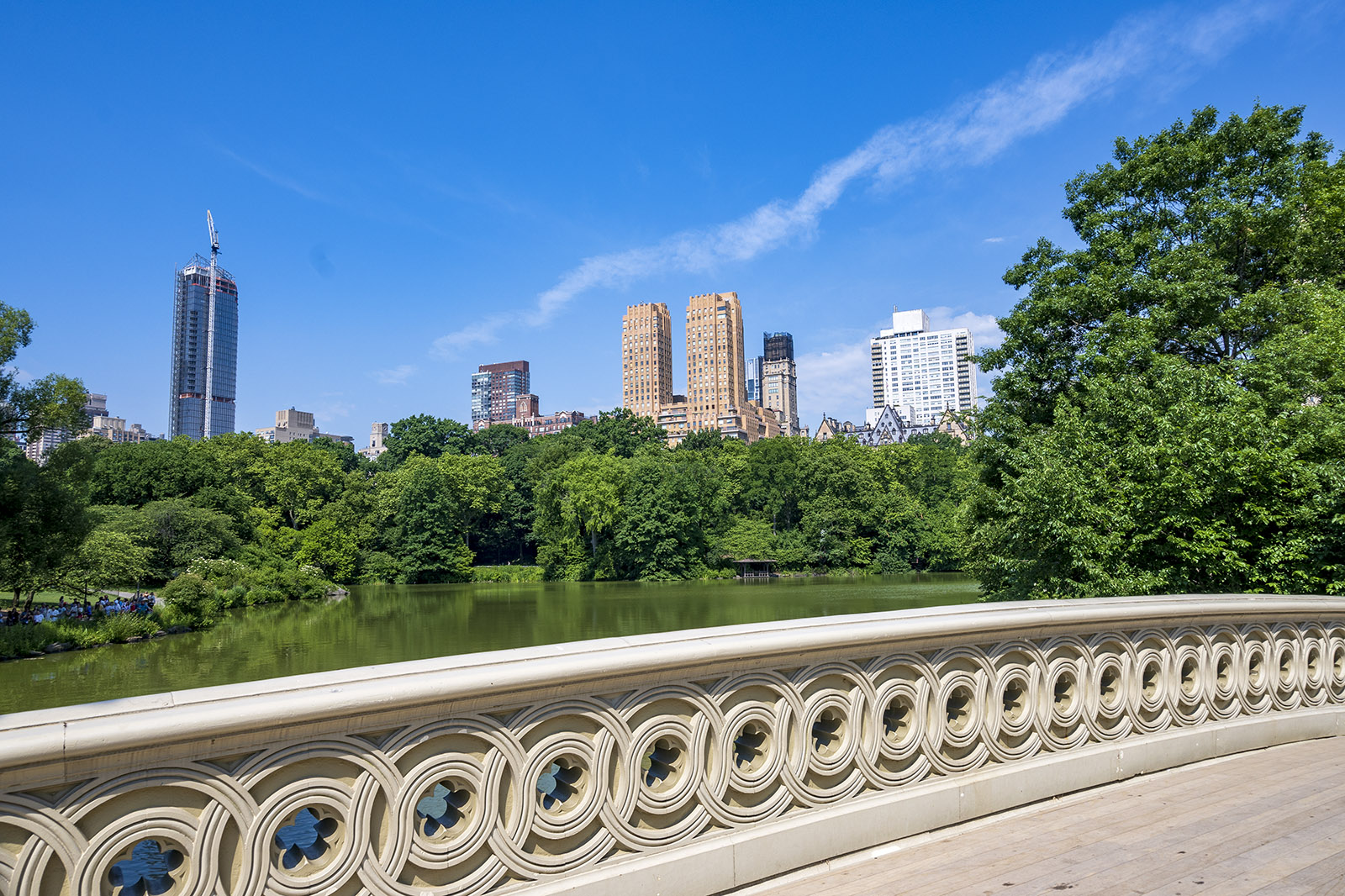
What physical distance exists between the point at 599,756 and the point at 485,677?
0.54m

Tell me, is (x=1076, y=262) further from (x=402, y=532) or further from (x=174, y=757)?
(x=402, y=532)

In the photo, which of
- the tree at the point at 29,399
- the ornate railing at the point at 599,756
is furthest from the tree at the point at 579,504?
the ornate railing at the point at 599,756

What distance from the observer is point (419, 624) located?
3306cm

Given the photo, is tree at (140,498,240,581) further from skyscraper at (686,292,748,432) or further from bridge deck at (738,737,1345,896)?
skyscraper at (686,292,748,432)

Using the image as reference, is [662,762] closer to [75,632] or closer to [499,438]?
[75,632]

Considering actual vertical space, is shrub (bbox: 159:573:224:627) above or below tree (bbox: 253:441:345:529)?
below

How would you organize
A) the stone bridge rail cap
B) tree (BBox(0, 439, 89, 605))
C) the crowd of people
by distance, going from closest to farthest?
the stone bridge rail cap → tree (BBox(0, 439, 89, 605)) → the crowd of people

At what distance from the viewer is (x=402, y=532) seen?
212 ft

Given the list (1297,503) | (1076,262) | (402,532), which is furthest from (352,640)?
(402,532)

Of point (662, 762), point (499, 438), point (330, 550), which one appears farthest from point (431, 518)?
point (662, 762)

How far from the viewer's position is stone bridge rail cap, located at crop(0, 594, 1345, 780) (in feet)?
6.61

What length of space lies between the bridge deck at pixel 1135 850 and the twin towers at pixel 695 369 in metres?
162

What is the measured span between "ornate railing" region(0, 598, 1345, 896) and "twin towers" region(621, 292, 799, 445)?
531ft

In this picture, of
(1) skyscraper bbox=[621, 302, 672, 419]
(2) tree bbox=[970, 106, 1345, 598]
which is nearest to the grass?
(2) tree bbox=[970, 106, 1345, 598]
